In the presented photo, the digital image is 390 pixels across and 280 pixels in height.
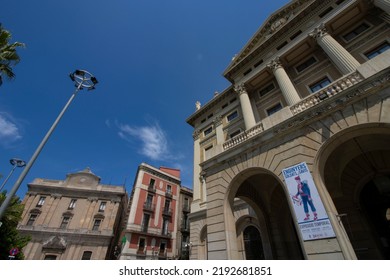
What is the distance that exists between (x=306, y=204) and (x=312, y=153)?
185 cm

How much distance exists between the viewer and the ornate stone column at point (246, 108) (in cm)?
1452

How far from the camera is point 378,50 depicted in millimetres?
11914

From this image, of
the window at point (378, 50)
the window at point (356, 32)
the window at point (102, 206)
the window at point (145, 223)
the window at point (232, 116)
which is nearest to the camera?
the window at point (378, 50)

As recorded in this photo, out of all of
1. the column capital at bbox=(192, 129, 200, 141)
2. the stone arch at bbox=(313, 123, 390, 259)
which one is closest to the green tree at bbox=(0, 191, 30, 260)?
the column capital at bbox=(192, 129, 200, 141)

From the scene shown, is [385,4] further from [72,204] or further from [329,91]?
[72,204]

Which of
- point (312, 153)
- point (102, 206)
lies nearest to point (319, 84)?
point (312, 153)

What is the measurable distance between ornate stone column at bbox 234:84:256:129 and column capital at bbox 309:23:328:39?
6.59 meters

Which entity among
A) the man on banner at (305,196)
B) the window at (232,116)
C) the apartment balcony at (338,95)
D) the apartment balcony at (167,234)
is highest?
the window at (232,116)

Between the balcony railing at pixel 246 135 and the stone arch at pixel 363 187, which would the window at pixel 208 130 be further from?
the stone arch at pixel 363 187

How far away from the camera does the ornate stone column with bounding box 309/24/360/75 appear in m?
10.9

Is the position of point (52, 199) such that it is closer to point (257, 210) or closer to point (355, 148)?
point (257, 210)

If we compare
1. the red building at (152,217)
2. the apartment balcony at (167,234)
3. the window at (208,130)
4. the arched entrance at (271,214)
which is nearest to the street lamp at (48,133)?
the arched entrance at (271,214)
